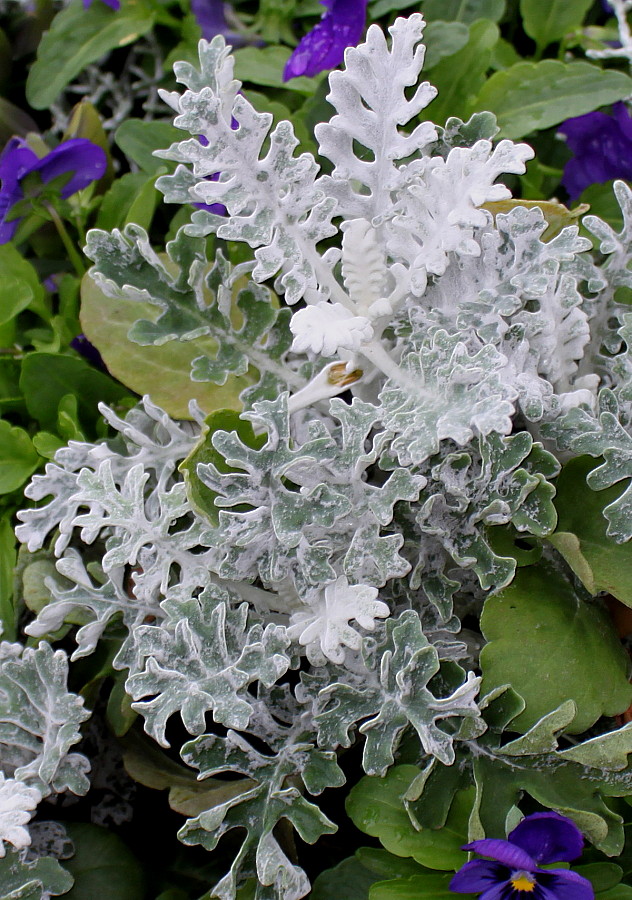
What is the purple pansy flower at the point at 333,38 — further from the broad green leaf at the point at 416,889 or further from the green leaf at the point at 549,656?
the broad green leaf at the point at 416,889

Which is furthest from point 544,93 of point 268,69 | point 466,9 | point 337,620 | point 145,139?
point 337,620

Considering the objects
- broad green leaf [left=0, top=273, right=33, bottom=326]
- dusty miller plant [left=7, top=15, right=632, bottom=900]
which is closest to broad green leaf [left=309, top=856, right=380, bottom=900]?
dusty miller plant [left=7, top=15, right=632, bottom=900]

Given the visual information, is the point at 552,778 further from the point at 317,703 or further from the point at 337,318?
the point at 337,318

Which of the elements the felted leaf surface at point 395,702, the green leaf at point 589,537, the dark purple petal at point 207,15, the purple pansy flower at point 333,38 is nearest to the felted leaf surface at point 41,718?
the felted leaf surface at point 395,702

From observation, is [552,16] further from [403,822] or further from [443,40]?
[403,822]

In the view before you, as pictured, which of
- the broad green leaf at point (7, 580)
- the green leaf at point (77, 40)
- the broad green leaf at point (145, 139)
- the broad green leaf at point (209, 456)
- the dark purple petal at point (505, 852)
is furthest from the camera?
the green leaf at point (77, 40)

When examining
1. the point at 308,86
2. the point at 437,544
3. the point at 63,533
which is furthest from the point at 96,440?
the point at 308,86

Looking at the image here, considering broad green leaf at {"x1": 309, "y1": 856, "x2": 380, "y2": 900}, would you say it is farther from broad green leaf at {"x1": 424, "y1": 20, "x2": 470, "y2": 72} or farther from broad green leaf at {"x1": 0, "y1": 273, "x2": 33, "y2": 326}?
broad green leaf at {"x1": 424, "y1": 20, "x2": 470, "y2": 72}
